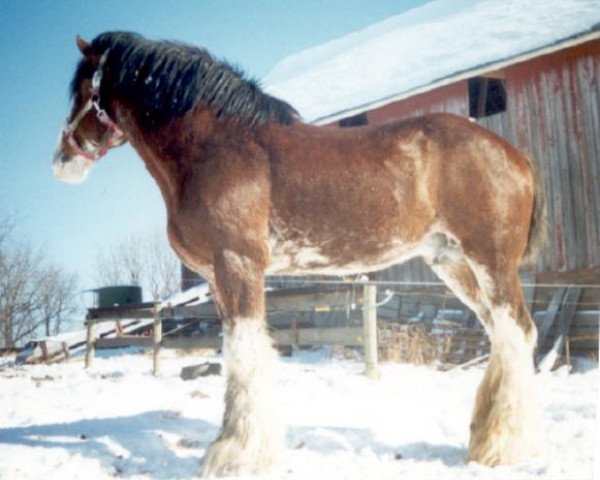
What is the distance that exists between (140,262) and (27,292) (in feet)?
2.79

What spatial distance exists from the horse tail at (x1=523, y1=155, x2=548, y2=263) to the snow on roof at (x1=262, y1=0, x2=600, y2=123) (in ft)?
12.5

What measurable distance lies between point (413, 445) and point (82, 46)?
3.31 m

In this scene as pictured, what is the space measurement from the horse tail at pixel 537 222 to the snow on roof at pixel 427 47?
3810 millimetres

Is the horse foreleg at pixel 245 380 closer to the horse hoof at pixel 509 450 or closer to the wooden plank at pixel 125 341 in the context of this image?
the horse hoof at pixel 509 450

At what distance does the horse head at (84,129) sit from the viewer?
124 inches

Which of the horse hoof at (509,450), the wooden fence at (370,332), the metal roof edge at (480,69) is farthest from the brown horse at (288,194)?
the metal roof edge at (480,69)

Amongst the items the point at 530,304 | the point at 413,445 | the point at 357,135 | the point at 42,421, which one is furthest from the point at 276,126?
the point at 530,304

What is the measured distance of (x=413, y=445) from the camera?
3.11 metres

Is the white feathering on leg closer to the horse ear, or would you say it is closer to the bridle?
the bridle

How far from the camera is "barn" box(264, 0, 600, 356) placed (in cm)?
652

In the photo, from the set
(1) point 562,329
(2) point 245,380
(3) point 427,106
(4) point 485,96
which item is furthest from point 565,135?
(2) point 245,380

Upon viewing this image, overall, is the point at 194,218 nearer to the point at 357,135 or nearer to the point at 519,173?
the point at 357,135

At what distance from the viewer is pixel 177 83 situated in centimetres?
298

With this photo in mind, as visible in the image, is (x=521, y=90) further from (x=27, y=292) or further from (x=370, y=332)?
(x=27, y=292)
